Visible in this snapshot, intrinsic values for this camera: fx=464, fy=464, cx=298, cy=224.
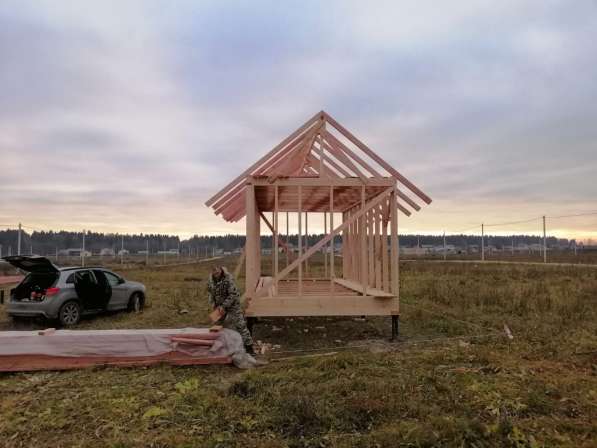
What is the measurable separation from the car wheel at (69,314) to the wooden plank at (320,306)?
15.0ft

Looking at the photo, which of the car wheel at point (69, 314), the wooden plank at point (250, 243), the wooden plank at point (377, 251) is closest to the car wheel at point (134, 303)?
the car wheel at point (69, 314)

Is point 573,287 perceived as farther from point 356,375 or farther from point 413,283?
point 356,375

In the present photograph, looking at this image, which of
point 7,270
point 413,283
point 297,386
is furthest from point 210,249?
point 297,386

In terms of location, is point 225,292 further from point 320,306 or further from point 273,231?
point 273,231

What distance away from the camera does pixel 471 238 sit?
380ft

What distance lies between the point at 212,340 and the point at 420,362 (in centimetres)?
307

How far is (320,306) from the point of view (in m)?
8.45

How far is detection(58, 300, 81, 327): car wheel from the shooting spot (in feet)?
33.0

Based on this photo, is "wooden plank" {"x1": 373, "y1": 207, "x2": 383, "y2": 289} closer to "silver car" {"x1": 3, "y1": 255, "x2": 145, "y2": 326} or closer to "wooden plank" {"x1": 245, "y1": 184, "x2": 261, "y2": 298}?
"wooden plank" {"x1": 245, "y1": 184, "x2": 261, "y2": 298}

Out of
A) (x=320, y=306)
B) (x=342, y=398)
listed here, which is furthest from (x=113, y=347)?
(x=320, y=306)

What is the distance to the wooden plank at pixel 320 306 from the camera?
8.34 metres

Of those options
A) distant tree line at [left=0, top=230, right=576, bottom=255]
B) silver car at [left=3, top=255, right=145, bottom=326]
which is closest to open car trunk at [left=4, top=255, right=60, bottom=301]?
silver car at [left=3, top=255, right=145, bottom=326]

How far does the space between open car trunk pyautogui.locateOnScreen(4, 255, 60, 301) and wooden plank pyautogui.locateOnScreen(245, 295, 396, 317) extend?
16.1 feet

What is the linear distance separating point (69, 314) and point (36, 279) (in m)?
1.13
